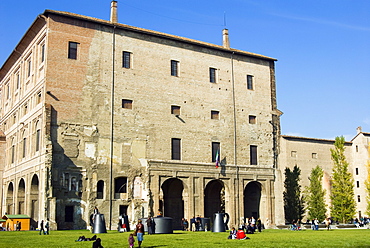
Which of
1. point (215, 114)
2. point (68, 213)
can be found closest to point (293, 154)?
point (215, 114)

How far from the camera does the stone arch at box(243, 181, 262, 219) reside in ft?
144

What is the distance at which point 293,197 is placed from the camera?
→ 44.3m

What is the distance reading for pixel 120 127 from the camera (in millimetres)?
37250

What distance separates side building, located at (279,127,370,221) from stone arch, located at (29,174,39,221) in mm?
22159

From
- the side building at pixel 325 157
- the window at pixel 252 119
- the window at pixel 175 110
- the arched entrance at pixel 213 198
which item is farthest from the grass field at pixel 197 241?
the side building at pixel 325 157

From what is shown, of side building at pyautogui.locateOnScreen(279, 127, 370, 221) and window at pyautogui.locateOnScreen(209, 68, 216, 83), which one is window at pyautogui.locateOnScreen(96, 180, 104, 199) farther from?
side building at pyautogui.locateOnScreen(279, 127, 370, 221)

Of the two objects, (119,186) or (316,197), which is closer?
(119,186)

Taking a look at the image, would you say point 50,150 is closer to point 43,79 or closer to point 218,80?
point 43,79

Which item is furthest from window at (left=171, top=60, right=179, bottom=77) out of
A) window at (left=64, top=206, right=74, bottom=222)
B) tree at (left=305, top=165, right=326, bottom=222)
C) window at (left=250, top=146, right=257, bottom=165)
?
tree at (left=305, top=165, right=326, bottom=222)

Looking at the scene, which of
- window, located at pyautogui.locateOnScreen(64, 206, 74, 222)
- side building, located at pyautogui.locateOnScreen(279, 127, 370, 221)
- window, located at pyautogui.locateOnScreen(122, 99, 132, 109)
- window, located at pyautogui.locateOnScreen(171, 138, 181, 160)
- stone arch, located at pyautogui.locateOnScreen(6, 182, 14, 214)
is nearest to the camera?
window, located at pyautogui.locateOnScreen(64, 206, 74, 222)

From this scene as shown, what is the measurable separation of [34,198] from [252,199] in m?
19.5

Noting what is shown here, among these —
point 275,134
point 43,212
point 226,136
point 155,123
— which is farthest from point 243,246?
point 275,134

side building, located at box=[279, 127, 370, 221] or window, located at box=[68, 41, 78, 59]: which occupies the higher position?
window, located at box=[68, 41, 78, 59]

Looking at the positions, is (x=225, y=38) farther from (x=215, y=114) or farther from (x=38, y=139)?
(x=38, y=139)
